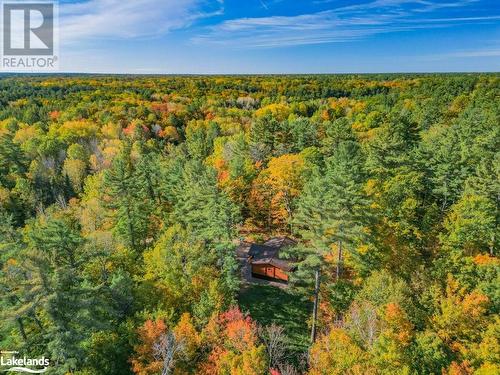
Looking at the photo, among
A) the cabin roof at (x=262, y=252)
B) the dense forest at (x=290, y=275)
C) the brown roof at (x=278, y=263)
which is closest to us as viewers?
the dense forest at (x=290, y=275)

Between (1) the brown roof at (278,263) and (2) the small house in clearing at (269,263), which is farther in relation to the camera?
(2) the small house in clearing at (269,263)

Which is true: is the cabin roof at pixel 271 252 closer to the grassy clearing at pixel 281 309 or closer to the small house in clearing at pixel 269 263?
the small house in clearing at pixel 269 263

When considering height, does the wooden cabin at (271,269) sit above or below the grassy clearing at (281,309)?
above

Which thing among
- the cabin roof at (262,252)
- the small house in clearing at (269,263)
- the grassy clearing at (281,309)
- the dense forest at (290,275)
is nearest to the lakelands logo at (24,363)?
the dense forest at (290,275)

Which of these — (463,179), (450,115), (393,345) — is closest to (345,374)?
(393,345)

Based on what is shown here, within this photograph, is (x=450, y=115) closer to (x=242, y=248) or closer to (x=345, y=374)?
(x=242, y=248)

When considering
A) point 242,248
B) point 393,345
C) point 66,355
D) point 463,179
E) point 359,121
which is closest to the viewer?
point 393,345

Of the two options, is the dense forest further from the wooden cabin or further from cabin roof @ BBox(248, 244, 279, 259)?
cabin roof @ BBox(248, 244, 279, 259)
